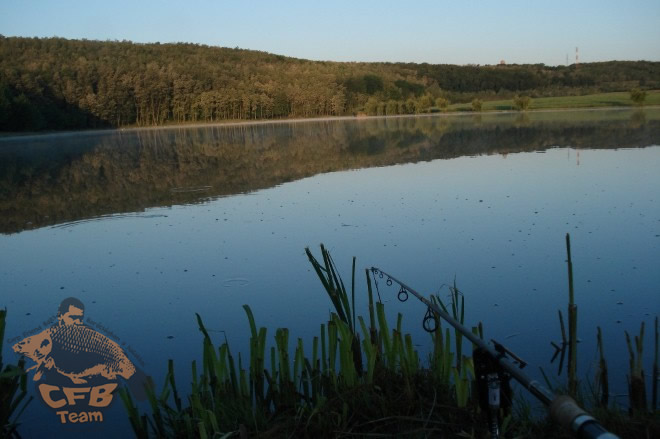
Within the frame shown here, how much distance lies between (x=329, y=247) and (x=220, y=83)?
293 ft

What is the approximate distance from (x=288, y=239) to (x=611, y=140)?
17.8 metres

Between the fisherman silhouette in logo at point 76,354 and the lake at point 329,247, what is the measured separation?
14 centimetres

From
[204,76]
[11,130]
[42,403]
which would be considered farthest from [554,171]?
[204,76]

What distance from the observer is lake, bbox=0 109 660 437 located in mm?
5164

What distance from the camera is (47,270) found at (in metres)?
7.64

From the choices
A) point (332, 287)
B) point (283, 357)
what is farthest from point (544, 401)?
point (332, 287)

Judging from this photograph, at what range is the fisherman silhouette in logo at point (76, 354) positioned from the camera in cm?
439

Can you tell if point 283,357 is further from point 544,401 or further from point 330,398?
point 544,401

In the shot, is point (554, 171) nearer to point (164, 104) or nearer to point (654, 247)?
point (654, 247)

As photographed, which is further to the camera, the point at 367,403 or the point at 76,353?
the point at 76,353

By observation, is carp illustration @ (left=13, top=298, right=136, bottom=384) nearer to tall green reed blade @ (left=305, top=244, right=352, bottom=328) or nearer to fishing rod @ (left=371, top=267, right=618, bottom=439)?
tall green reed blade @ (left=305, top=244, right=352, bottom=328)

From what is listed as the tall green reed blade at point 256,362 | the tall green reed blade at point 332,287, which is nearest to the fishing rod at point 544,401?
the tall green reed blade at point 332,287

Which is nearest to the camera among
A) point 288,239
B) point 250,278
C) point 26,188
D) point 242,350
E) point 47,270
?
point 242,350

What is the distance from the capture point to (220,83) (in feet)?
304
